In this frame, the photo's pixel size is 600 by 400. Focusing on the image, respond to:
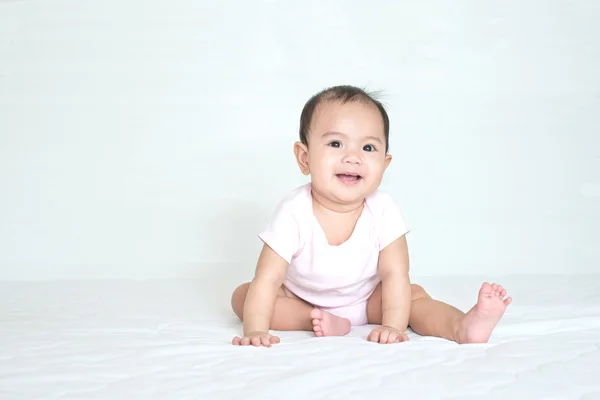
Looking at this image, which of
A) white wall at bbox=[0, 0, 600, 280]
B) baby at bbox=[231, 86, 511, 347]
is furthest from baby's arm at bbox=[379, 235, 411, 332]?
white wall at bbox=[0, 0, 600, 280]

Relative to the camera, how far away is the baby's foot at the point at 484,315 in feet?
5.26

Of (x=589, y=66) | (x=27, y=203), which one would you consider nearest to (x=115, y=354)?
(x=27, y=203)

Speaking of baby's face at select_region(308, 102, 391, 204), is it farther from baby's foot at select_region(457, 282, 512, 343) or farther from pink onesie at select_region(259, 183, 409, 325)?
baby's foot at select_region(457, 282, 512, 343)

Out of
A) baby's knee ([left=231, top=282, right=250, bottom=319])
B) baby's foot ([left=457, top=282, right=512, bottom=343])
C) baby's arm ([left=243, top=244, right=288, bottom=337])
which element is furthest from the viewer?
baby's knee ([left=231, top=282, right=250, bottom=319])

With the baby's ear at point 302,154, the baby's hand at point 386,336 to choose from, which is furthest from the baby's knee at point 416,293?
the baby's ear at point 302,154

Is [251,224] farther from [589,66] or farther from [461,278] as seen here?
[589,66]

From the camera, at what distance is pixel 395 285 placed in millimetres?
1848

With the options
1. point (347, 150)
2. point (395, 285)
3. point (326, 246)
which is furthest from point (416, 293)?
point (347, 150)

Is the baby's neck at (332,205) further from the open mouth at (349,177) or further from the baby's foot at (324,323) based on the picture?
the baby's foot at (324,323)

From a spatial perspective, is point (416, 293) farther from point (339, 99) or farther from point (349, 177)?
point (339, 99)

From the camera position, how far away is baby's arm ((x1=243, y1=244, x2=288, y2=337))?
5.69 feet

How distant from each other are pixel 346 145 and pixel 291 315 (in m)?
0.42

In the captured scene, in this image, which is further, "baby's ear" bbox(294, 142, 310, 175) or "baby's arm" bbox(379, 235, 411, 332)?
"baby's ear" bbox(294, 142, 310, 175)

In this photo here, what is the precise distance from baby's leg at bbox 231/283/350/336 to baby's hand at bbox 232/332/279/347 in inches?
5.5
